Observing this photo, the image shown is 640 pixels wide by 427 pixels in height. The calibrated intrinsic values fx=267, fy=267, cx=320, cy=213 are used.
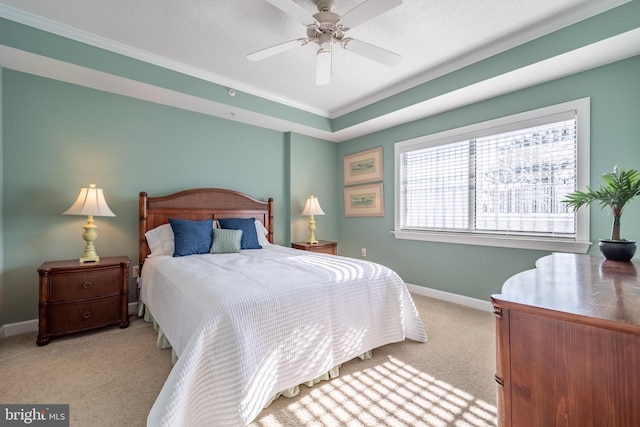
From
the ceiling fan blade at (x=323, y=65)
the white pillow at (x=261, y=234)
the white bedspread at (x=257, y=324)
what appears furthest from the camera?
the white pillow at (x=261, y=234)

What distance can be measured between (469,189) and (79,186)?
427cm

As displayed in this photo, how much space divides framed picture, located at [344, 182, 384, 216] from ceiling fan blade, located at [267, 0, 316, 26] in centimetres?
265

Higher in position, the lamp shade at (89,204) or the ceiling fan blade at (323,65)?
the ceiling fan blade at (323,65)

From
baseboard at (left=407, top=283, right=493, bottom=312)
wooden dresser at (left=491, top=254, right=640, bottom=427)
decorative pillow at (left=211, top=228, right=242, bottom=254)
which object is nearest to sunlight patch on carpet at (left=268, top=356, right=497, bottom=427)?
wooden dresser at (left=491, top=254, right=640, bottom=427)

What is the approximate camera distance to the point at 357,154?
4.45 m

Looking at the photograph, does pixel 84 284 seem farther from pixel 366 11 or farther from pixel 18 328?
pixel 366 11

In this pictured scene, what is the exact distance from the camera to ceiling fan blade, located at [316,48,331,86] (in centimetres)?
213

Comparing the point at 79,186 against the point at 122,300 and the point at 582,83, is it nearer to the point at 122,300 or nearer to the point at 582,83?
the point at 122,300

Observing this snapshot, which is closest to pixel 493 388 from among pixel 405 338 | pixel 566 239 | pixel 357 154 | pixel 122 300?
pixel 405 338

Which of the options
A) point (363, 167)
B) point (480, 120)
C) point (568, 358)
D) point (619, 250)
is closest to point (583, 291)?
point (568, 358)

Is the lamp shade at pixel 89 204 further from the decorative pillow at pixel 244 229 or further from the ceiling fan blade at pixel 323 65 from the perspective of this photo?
the ceiling fan blade at pixel 323 65

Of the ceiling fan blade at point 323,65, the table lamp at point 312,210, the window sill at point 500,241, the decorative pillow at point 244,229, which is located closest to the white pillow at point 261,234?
the decorative pillow at point 244,229

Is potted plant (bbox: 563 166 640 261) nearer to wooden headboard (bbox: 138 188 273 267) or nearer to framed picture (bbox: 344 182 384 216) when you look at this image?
framed picture (bbox: 344 182 384 216)

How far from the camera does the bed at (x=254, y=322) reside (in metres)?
1.28
